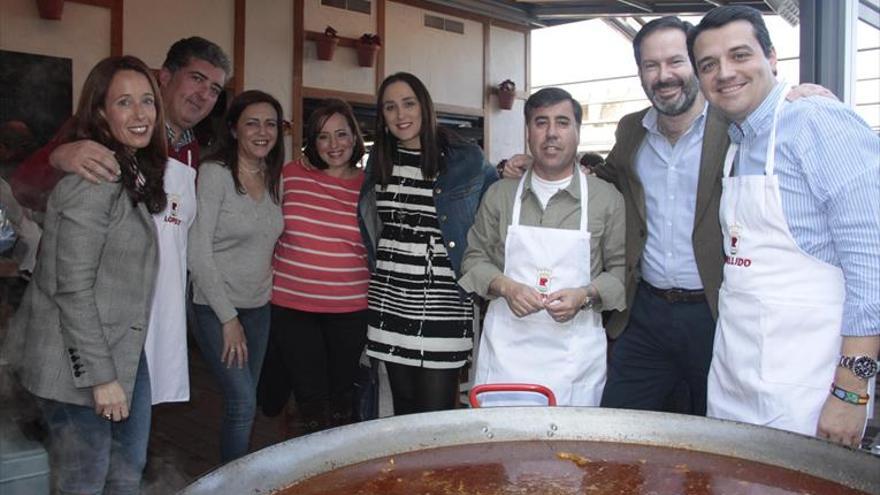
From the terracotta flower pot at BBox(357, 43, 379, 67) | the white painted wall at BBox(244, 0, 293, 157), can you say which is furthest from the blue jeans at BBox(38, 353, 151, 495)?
the terracotta flower pot at BBox(357, 43, 379, 67)

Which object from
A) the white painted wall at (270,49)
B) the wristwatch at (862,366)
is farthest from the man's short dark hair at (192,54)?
the white painted wall at (270,49)

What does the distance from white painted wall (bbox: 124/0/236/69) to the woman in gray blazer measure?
4.22 metres

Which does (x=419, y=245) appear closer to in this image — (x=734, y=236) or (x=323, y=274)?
(x=323, y=274)

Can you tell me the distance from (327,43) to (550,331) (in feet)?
17.9

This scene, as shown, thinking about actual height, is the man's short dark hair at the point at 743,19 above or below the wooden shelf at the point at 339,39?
below

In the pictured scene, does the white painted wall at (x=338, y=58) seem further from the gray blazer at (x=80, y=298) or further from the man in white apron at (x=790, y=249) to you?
the man in white apron at (x=790, y=249)

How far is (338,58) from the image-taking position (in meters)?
7.55

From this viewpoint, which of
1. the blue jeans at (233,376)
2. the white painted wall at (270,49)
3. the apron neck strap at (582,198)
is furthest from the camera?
the white painted wall at (270,49)

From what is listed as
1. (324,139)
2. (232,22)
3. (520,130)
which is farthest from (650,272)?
(520,130)

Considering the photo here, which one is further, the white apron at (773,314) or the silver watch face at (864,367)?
the white apron at (773,314)

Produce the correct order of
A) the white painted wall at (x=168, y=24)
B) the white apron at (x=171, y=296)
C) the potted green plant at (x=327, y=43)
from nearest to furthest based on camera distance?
the white apron at (x=171, y=296), the white painted wall at (x=168, y=24), the potted green plant at (x=327, y=43)

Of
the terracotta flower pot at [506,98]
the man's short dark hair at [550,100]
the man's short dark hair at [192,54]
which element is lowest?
the man's short dark hair at [550,100]

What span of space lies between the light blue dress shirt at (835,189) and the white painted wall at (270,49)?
5712 mm

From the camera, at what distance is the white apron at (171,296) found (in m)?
2.67
